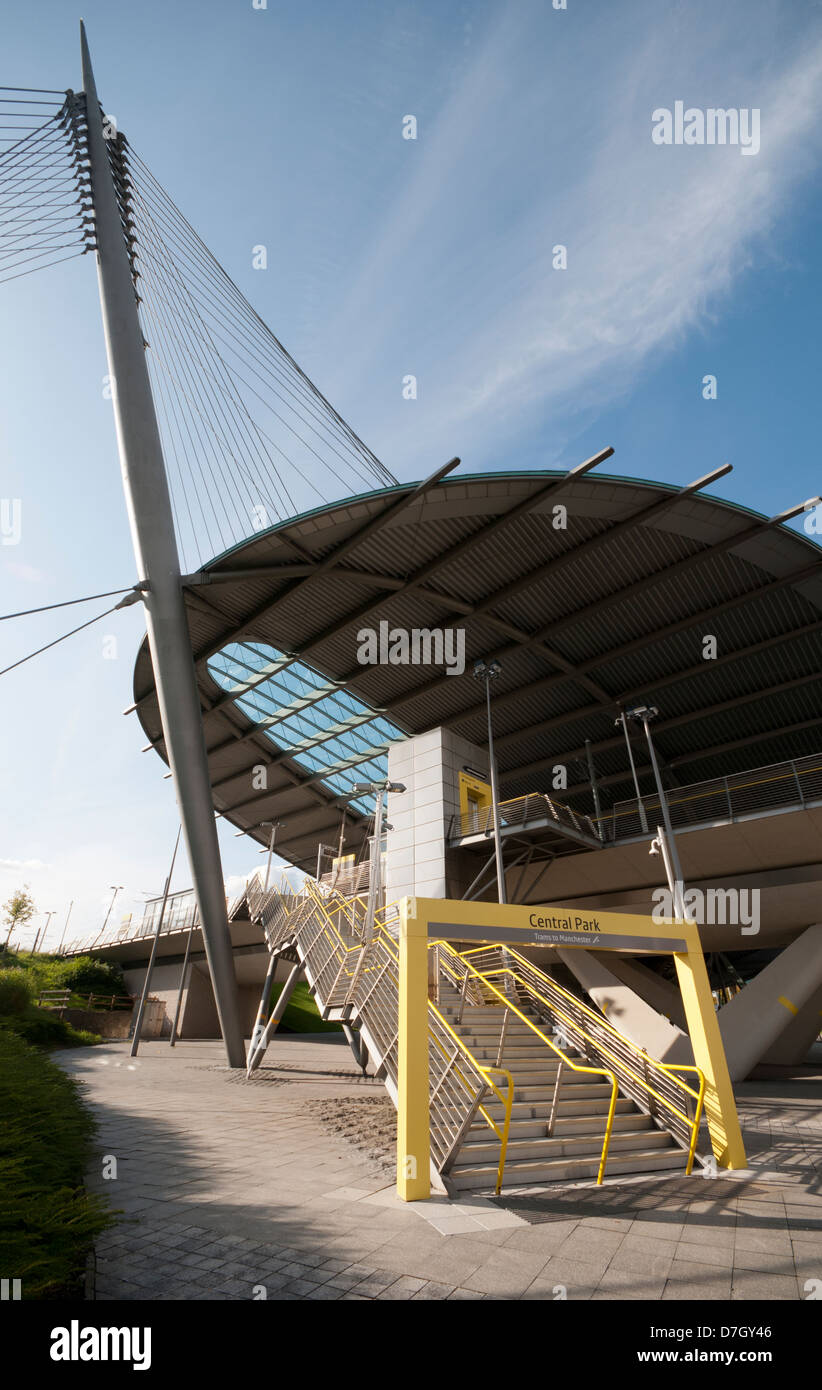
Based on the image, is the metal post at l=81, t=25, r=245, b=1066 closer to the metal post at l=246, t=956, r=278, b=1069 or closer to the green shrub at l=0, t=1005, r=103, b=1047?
the metal post at l=246, t=956, r=278, b=1069

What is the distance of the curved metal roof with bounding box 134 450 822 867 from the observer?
790 inches

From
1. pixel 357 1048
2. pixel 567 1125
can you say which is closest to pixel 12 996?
pixel 357 1048

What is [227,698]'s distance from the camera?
31281mm

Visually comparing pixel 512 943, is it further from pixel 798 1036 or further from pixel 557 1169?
pixel 798 1036

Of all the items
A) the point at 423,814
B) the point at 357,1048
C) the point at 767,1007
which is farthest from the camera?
the point at 423,814

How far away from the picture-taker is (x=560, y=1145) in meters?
7.57

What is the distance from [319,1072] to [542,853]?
1088 cm

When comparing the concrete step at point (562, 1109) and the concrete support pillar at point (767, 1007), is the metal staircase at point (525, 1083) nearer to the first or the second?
the concrete step at point (562, 1109)

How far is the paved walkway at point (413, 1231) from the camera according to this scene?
4152mm

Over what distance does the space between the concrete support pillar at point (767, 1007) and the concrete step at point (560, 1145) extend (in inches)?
447

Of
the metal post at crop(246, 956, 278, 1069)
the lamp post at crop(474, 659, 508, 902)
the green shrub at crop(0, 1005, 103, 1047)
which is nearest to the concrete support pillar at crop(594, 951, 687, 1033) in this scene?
the lamp post at crop(474, 659, 508, 902)

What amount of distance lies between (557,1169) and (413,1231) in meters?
2.53

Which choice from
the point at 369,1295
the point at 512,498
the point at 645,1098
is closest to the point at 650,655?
the point at 512,498

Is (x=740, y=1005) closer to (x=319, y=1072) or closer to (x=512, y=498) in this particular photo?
(x=319, y=1072)
